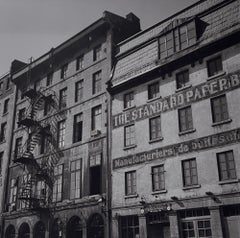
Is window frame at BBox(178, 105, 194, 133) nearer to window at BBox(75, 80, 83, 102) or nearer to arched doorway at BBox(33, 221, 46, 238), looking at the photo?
window at BBox(75, 80, 83, 102)

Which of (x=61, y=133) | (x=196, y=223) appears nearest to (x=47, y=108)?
(x=61, y=133)

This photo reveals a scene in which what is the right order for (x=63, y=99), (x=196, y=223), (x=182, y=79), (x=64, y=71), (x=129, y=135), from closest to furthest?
(x=196, y=223) < (x=182, y=79) < (x=129, y=135) < (x=63, y=99) < (x=64, y=71)

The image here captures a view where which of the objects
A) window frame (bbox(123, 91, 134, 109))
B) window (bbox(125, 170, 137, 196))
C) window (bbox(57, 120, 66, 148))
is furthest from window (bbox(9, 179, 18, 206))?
window frame (bbox(123, 91, 134, 109))

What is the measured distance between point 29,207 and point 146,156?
13.2m

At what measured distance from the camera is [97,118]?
1148 inches

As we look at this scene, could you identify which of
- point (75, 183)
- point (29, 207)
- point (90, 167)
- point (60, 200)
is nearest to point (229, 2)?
point (90, 167)

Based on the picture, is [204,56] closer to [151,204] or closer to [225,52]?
[225,52]

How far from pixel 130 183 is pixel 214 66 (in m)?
9.73

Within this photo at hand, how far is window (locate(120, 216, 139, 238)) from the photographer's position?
77.9ft

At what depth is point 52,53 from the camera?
35.5 metres

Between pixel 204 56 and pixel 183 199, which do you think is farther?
pixel 204 56

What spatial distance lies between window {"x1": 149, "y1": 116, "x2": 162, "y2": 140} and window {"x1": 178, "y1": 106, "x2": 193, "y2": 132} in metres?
1.71

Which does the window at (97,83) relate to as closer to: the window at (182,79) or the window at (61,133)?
the window at (61,133)

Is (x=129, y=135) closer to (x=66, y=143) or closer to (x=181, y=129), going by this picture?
(x=181, y=129)
